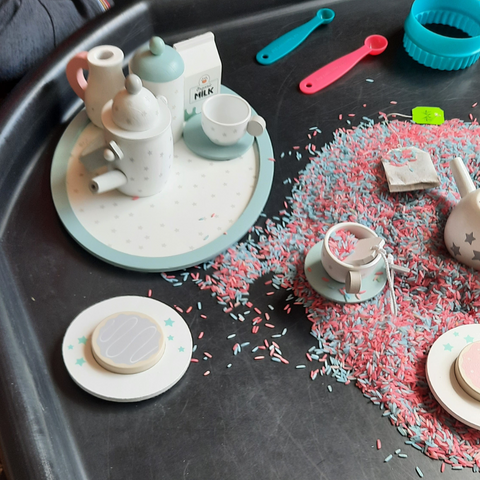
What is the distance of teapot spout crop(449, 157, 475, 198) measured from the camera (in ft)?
2.86

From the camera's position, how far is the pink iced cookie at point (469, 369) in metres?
0.69

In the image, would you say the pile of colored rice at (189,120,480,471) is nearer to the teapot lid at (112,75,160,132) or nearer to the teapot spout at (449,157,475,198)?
the teapot spout at (449,157,475,198)

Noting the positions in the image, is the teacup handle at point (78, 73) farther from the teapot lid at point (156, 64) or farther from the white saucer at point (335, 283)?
the white saucer at point (335, 283)

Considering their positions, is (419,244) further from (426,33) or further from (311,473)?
(426,33)

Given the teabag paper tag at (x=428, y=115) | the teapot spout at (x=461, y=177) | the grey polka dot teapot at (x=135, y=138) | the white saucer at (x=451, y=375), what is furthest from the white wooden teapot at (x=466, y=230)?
the grey polka dot teapot at (x=135, y=138)

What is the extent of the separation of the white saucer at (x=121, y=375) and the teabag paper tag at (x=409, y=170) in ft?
1.52

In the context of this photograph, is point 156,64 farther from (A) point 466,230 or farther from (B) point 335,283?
(A) point 466,230

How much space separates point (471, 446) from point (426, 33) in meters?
0.87

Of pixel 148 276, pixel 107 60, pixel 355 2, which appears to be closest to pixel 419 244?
pixel 148 276

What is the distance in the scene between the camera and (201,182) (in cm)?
94

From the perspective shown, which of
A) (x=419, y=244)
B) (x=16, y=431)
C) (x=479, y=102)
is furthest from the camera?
(x=479, y=102)

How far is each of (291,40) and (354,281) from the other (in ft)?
2.27

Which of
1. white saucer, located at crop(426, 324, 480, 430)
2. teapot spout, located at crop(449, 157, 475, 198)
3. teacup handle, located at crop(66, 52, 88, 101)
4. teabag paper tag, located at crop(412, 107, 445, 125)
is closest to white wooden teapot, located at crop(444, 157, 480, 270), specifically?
teapot spout, located at crop(449, 157, 475, 198)

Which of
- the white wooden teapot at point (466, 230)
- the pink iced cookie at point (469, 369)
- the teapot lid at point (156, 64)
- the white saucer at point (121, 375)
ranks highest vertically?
the teapot lid at point (156, 64)
